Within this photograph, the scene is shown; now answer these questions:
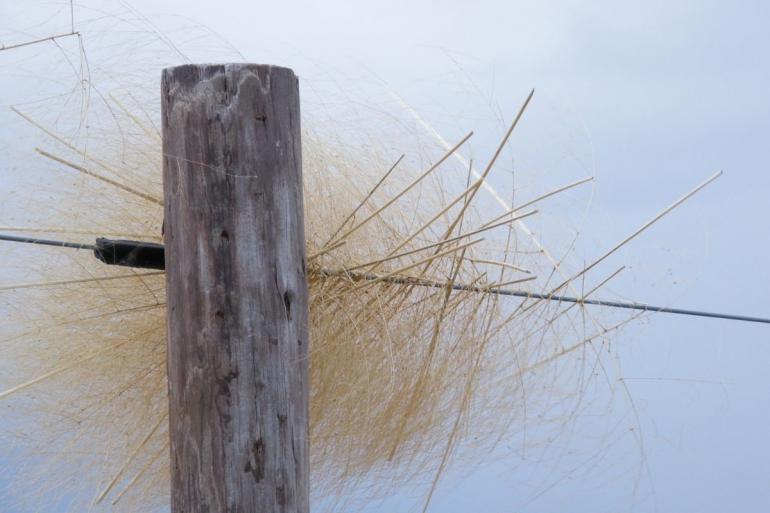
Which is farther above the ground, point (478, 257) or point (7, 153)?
point (7, 153)

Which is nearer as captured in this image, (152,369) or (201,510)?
(201,510)

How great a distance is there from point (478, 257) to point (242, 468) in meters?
0.99

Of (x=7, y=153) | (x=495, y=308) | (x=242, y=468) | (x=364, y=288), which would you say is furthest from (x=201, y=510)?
(x=7, y=153)

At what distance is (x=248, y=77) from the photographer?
2418mm

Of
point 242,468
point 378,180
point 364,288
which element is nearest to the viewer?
point 242,468

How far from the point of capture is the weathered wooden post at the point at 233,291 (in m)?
2.38

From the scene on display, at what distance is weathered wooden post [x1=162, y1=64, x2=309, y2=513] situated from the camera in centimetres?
238

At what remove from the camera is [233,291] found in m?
2.38

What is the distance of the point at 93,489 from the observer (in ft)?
10.5

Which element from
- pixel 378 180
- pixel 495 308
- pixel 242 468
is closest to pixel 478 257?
pixel 495 308

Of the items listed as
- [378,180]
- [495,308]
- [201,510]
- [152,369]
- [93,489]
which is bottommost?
[93,489]

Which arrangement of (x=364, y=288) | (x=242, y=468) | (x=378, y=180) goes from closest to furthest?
(x=242, y=468)
(x=364, y=288)
(x=378, y=180)

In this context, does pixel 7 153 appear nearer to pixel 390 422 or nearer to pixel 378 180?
pixel 378 180

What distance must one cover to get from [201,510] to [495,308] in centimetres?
105
